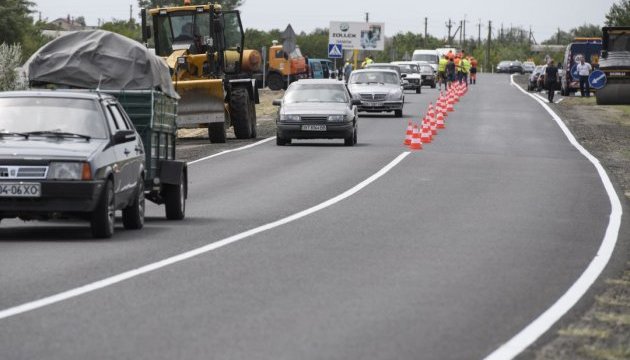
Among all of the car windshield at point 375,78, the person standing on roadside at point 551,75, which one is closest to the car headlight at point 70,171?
the car windshield at point 375,78

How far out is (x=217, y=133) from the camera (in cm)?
3700

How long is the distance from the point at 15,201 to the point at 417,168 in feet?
46.6

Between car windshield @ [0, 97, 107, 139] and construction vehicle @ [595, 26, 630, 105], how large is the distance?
139ft

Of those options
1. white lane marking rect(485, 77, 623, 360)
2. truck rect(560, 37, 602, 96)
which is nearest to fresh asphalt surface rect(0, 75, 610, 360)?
white lane marking rect(485, 77, 623, 360)

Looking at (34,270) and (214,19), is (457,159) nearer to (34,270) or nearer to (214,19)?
(214,19)

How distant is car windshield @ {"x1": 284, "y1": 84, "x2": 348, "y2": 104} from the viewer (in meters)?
36.8

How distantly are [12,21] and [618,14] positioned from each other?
40228 mm

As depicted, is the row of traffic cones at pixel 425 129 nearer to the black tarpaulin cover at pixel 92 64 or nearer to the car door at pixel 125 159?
the black tarpaulin cover at pixel 92 64

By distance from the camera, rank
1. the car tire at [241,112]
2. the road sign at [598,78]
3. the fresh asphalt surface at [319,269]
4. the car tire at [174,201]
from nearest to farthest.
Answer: the fresh asphalt surface at [319,269]
the car tire at [174,201]
the car tire at [241,112]
the road sign at [598,78]

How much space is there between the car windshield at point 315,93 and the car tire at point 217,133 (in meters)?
1.56

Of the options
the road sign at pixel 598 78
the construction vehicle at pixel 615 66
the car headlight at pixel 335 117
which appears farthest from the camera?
the construction vehicle at pixel 615 66

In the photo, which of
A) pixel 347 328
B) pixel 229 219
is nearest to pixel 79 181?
pixel 229 219

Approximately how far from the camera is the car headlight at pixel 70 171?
15375mm

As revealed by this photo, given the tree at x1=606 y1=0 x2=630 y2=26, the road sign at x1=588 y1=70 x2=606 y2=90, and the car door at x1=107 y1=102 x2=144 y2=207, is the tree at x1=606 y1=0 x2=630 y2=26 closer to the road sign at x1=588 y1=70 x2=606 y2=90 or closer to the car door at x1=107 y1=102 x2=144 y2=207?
the road sign at x1=588 y1=70 x2=606 y2=90
